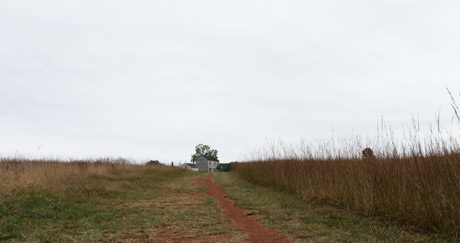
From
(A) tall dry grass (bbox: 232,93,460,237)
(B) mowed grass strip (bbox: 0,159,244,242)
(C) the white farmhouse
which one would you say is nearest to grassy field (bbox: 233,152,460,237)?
(A) tall dry grass (bbox: 232,93,460,237)

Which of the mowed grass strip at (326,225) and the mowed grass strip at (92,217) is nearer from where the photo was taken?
the mowed grass strip at (326,225)

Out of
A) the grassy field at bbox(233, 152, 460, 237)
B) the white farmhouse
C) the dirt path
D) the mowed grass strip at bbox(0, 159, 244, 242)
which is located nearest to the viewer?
the grassy field at bbox(233, 152, 460, 237)

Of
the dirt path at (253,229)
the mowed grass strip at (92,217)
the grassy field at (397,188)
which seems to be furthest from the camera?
the mowed grass strip at (92,217)

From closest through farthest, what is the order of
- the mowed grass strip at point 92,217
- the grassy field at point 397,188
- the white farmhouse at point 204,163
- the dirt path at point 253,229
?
the grassy field at point 397,188
the dirt path at point 253,229
the mowed grass strip at point 92,217
the white farmhouse at point 204,163

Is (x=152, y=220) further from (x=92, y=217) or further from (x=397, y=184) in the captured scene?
(x=397, y=184)

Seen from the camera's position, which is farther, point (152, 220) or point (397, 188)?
point (152, 220)

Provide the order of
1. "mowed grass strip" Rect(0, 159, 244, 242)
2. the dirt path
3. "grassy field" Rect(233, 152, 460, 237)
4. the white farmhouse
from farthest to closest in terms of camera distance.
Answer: the white farmhouse, "mowed grass strip" Rect(0, 159, 244, 242), the dirt path, "grassy field" Rect(233, 152, 460, 237)

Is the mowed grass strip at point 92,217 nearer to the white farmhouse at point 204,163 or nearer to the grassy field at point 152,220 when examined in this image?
the grassy field at point 152,220

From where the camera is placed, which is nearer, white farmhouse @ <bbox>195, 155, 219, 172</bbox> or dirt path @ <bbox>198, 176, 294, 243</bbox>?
dirt path @ <bbox>198, 176, 294, 243</bbox>

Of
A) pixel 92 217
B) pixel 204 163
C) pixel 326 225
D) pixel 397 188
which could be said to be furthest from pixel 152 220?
pixel 204 163

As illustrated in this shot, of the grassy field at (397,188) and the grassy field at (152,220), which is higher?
the grassy field at (397,188)

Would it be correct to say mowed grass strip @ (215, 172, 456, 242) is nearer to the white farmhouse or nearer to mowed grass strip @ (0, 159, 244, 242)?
mowed grass strip @ (0, 159, 244, 242)

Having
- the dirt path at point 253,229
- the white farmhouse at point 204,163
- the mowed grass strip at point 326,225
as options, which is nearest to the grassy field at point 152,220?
the mowed grass strip at point 326,225

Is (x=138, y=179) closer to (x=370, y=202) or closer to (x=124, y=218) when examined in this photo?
Answer: (x=124, y=218)
